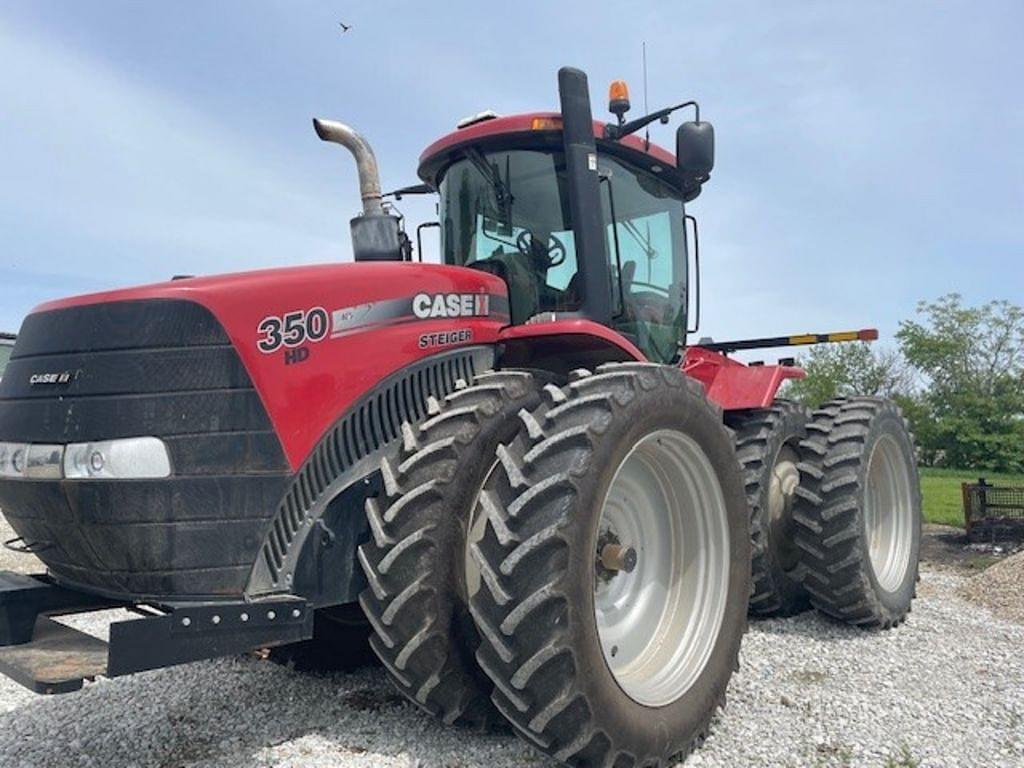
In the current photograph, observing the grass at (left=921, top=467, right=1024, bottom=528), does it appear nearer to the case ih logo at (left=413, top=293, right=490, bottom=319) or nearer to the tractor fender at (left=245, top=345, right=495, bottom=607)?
the case ih logo at (left=413, top=293, right=490, bottom=319)

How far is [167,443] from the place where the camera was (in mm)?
2662

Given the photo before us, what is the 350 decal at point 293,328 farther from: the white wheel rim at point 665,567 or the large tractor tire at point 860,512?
the large tractor tire at point 860,512

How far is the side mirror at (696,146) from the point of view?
400 centimetres

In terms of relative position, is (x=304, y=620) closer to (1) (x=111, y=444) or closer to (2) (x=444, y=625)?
(2) (x=444, y=625)

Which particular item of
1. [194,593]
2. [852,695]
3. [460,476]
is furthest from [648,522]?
[194,593]

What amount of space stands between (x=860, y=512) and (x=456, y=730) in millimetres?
2803

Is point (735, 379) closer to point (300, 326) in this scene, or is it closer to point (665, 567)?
point (665, 567)

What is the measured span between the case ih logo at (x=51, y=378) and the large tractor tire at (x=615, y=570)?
1.39m

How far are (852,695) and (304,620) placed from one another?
2.54 m

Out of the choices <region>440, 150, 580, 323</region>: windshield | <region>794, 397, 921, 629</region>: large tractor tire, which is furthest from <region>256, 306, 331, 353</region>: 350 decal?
<region>794, 397, 921, 629</region>: large tractor tire

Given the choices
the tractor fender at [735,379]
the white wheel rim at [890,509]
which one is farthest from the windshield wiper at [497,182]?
the white wheel rim at [890,509]

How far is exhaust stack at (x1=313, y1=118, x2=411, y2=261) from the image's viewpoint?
3588mm

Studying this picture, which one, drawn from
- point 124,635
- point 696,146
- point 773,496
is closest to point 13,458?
point 124,635

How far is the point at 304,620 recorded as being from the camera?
2752 mm
